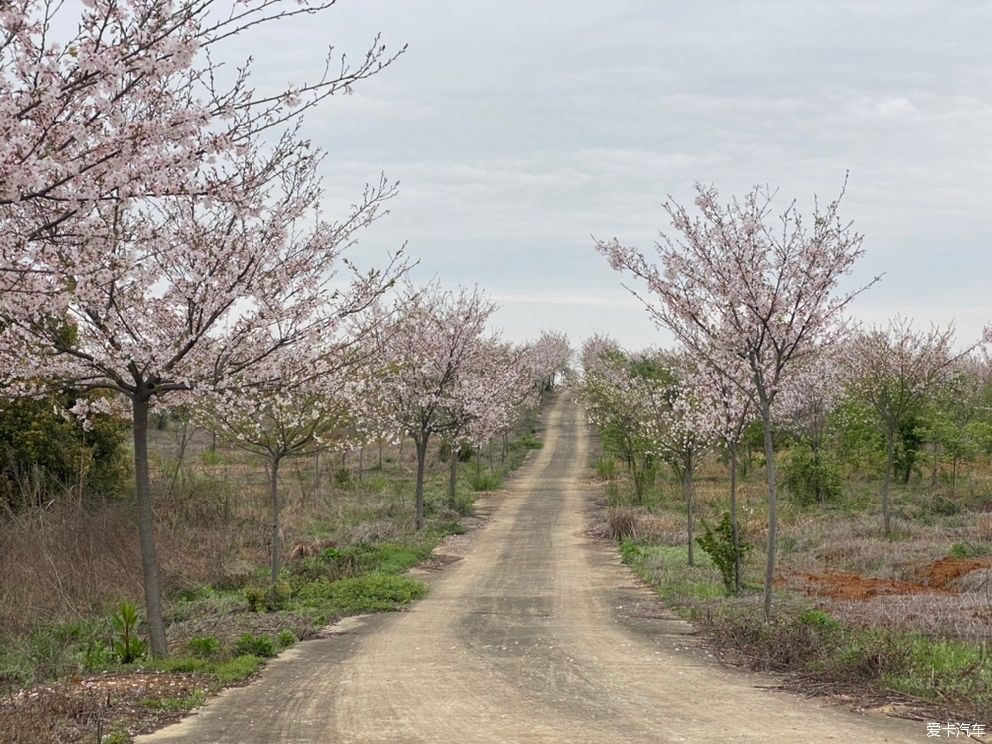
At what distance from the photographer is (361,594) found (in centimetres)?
1432

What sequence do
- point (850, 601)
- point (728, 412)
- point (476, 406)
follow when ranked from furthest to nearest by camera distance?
point (476, 406) < point (728, 412) < point (850, 601)

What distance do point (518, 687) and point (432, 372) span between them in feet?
52.2

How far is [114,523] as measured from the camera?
1454 cm

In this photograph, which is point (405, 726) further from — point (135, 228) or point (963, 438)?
point (963, 438)

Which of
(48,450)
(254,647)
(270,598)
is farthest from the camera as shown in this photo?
(48,450)

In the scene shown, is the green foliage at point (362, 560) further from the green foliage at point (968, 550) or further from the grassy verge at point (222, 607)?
the green foliage at point (968, 550)

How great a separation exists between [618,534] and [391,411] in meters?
6.26

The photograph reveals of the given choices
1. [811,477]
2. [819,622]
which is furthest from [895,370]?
[819,622]

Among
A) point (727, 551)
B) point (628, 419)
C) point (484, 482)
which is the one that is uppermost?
point (628, 419)

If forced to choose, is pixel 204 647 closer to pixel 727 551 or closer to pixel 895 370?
pixel 727 551

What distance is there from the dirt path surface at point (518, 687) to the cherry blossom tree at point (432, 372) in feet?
26.7

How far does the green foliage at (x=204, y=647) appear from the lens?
9617 millimetres

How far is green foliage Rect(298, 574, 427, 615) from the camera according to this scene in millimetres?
13539

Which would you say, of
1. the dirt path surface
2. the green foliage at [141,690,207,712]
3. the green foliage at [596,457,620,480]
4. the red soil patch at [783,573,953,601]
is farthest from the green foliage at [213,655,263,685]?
the green foliage at [596,457,620,480]
